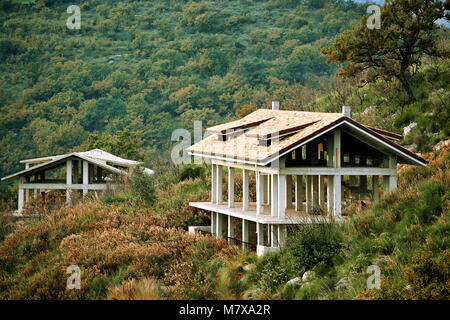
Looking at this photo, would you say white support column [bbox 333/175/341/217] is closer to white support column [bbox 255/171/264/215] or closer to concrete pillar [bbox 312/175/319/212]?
concrete pillar [bbox 312/175/319/212]

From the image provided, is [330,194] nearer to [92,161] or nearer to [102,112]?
[92,161]

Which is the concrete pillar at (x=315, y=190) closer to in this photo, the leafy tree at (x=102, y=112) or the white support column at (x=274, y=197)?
the white support column at (x=274, y=197)

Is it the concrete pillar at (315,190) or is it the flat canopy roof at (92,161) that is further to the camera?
the flat canopy roof at (92,161)

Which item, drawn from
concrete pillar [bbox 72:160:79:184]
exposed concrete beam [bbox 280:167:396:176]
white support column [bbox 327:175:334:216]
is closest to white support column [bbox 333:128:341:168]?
exposed concrete beam [bbox 280:167:396:176]

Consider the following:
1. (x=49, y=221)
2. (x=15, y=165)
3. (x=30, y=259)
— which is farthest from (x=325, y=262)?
(x=15, y=165)

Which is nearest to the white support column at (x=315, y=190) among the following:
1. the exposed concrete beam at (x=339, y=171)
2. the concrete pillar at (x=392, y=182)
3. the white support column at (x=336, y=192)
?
the white support column at (x=336, y=192)

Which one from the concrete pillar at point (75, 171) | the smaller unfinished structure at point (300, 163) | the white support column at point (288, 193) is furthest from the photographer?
the concrete pillar at point (75, 171)

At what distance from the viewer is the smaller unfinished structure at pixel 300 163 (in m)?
20.8

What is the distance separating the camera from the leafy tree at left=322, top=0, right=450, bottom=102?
30.0 metres

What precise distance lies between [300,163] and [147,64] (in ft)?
304

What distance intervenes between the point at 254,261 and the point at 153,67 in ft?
306

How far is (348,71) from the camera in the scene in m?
31.0

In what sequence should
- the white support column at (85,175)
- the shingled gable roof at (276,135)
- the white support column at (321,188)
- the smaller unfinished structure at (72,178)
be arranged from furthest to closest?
the white support column at (85,175)
the smaller unfinished structure at (72,178)
the white support column at (321,188)
the shingled gable roof at (276,135)
